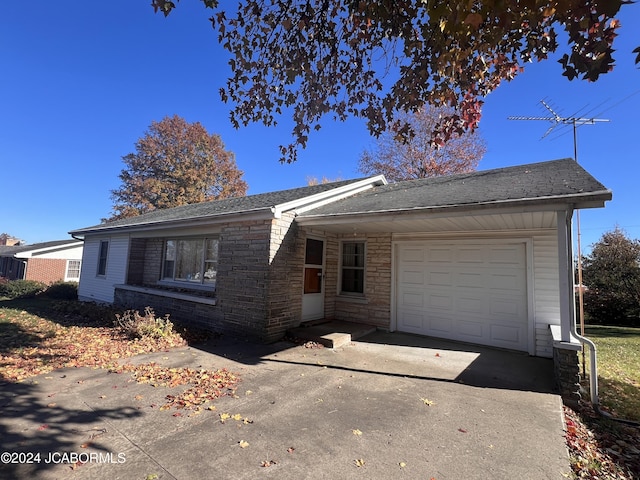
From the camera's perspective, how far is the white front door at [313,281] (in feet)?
28.4

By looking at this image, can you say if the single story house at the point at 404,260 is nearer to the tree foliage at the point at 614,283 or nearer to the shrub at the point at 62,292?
the shrub at the point at 62,292

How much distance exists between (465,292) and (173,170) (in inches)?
1193

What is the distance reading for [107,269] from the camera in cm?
1356

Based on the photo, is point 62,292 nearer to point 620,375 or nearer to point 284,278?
point 284,278

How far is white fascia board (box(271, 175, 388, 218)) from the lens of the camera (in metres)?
7.73

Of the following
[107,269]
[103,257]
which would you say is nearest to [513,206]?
[107,269]

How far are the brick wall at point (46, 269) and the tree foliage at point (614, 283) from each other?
34.7m

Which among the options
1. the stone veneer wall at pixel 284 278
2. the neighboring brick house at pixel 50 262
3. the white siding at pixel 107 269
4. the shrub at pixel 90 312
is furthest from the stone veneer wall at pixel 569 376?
the neighboring brick house at pixel 50 262

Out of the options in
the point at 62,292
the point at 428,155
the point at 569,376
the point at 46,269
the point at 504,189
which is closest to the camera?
the point at 569,376

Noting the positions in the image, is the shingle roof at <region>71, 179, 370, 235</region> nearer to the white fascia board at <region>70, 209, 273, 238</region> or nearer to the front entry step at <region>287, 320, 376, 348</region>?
the white fascia board at <region>70, 209, 273, 238</region>

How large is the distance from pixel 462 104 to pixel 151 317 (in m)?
8.01

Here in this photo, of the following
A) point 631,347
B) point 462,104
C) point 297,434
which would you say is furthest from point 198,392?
point 631,347

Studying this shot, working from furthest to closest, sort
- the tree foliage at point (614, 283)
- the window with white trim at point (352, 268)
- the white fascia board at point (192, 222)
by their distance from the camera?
the tree foliage at point (614, 283) → the window with white trim at point (352, 268) → the white fascia board at point (192, 222)

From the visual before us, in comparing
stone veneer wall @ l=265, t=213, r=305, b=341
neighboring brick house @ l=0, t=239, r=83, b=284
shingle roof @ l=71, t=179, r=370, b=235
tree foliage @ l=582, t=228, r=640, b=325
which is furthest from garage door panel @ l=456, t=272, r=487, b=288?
neighboring brick house @ l=0, t=239, r=83, b=284
